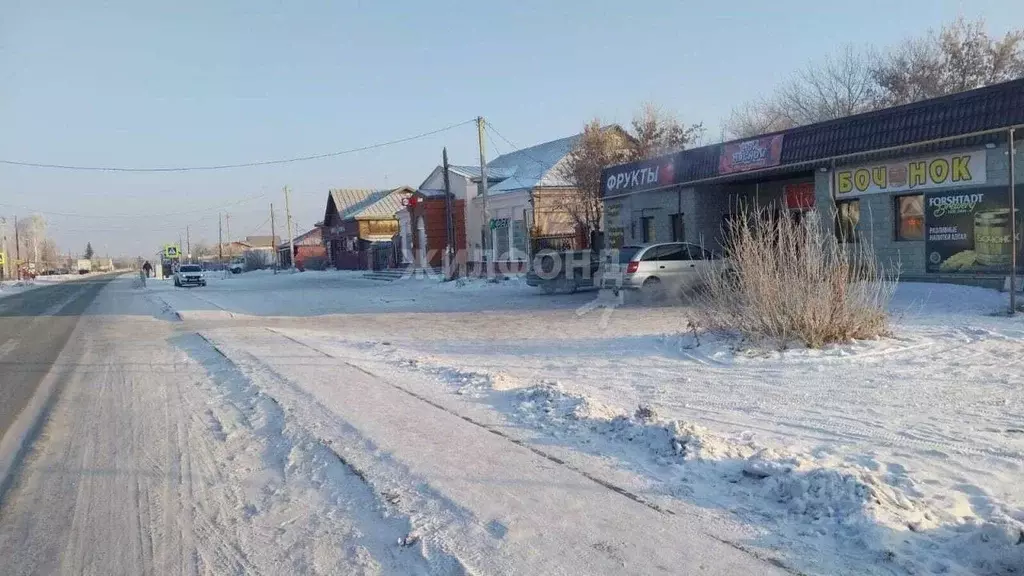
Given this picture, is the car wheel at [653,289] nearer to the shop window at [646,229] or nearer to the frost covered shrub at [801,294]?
the shop window at [646,229]

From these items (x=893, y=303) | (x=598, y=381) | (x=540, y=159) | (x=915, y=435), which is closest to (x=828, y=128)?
(x=893, y=303)

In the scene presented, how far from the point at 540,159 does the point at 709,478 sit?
36489 millimetres

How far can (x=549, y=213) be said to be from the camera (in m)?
35.0

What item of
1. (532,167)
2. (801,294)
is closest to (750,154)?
(801,294)

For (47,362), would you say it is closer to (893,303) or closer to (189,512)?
(189,512)

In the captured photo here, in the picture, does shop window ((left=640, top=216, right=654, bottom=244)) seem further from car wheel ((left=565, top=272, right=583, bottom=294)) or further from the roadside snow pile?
the roadside snow pile

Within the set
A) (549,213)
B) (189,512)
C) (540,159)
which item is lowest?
(189,512)

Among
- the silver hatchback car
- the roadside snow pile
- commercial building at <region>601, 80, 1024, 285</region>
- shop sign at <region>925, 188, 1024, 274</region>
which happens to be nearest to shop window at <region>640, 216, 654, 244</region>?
commercial building at <region>601, 80, 1024, 285</region>

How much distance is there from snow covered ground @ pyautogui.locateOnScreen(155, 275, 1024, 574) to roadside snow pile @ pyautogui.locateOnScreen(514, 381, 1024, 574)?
13mm

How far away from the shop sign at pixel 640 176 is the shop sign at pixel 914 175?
6203 millimetres

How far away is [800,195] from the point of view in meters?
22.3

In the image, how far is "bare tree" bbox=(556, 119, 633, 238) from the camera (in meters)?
31.1

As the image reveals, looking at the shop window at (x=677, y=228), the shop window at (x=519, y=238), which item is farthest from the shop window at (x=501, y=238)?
the shop window at (x=677, y=228)

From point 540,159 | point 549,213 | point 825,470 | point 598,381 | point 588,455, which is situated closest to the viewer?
point 825,470
